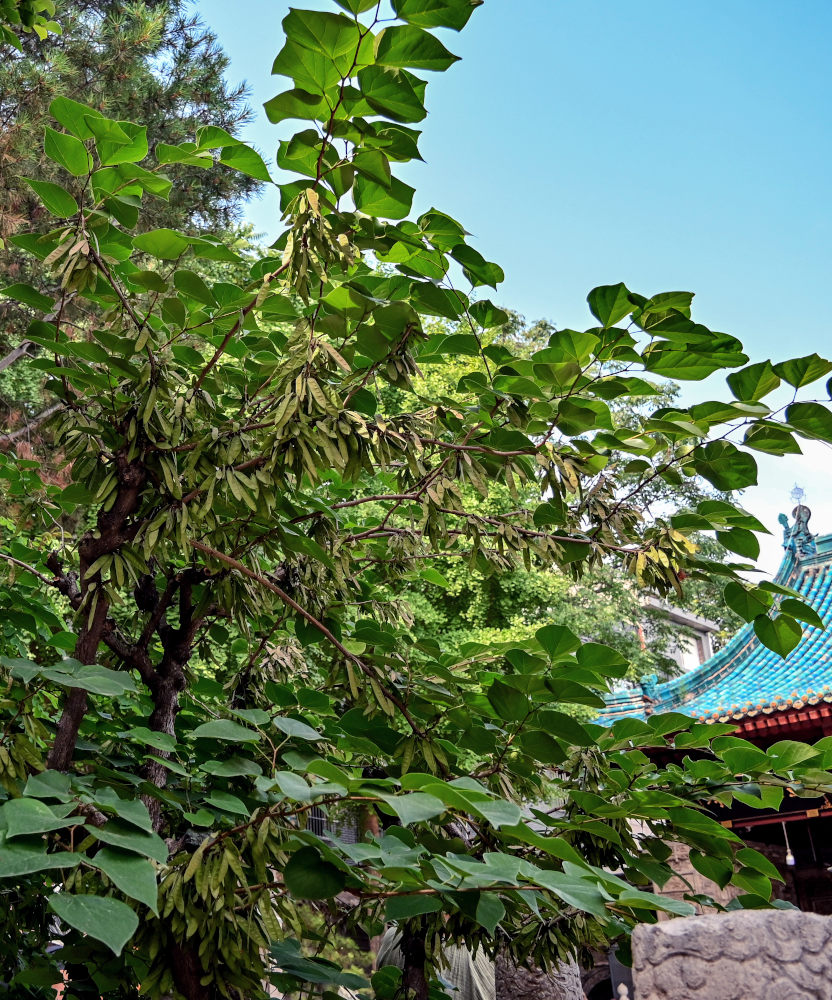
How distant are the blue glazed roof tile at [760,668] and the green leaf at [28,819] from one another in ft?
22.6

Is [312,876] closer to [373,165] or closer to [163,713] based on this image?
[163,713]

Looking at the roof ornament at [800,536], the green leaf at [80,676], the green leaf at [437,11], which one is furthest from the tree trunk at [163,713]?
the roof ornament at [800,536]

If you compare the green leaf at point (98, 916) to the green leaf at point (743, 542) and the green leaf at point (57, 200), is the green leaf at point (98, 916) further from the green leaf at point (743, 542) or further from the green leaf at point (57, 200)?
the green leaf at point (743, 542)

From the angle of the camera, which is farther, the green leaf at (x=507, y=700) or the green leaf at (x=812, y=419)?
the green leaf at (x=507, y=700)

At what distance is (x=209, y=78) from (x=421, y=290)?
740 centimetres

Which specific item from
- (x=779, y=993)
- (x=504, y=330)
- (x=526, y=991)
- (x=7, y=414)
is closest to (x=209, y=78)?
(x=7, y=414)

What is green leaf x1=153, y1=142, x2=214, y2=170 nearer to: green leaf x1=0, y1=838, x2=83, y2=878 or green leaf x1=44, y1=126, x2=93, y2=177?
green leaf x1=44, y1=126, x2=93, y2=177

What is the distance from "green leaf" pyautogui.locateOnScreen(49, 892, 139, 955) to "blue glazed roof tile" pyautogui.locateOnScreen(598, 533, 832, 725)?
22.6 ft

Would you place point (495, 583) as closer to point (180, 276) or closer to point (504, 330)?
point (504, 330)

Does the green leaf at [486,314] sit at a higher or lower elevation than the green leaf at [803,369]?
higher

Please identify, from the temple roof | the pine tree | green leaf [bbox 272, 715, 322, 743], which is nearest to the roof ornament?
the temple roof

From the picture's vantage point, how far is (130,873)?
3.27 ft

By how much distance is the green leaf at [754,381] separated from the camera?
1.39 m

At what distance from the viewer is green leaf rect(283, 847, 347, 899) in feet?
4.32
